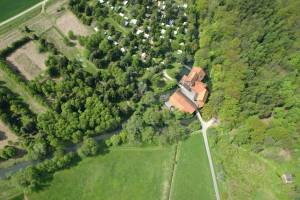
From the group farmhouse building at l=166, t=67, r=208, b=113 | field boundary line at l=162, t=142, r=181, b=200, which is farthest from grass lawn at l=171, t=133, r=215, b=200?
farmhouse building at l=166, t=67, r=208, b=113

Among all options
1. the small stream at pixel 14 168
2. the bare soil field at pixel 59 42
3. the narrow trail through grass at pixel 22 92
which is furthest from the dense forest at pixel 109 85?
the small stream at pixel 14 168

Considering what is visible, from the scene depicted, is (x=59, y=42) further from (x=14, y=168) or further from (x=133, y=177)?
(x=133, y=177)

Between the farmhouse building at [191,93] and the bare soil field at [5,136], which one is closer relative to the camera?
the bare soil field at [5,136]

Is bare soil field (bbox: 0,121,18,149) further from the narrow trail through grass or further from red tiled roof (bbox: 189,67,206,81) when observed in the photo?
red tiled roof (bbox: 189,67,206,81)

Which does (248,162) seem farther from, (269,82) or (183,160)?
(269,82)

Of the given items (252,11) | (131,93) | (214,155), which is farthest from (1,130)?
(252,11)

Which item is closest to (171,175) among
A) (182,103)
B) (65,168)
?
(182,103)

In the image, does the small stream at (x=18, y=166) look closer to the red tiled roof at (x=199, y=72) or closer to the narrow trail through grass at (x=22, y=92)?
the narrow trail through grass at (x=22, y=92)
